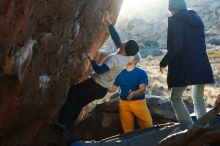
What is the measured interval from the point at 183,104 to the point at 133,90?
1.72 m

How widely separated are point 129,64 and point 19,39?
319cm

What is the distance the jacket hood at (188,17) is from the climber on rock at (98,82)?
1.17 metres

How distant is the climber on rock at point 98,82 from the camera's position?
34.3ft

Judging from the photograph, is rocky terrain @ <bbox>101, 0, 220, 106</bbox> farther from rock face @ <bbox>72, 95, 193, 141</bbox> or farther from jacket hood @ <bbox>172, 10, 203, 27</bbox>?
jacket hood @ <bbox>172, 10, 203, 27</bbox>

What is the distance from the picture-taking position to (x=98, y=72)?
414 inches

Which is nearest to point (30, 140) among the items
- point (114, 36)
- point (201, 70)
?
point (114, 36)

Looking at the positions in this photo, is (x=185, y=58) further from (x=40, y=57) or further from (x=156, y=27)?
(x=156, y=27)

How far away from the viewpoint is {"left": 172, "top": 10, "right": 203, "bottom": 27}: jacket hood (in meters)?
9.57

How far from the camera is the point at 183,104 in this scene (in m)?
9.70

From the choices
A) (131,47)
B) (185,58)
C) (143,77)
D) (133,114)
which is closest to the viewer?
(185,58)

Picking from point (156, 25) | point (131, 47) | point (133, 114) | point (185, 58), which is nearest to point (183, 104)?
point (185, 58)

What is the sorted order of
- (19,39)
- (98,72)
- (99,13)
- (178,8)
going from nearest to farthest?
(19,39), (178,8), (98,72), (99,13)

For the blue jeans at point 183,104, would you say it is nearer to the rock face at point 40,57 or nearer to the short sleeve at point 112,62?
the short sleeve at point 112,62

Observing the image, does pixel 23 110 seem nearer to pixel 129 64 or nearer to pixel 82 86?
pixel 82 86
